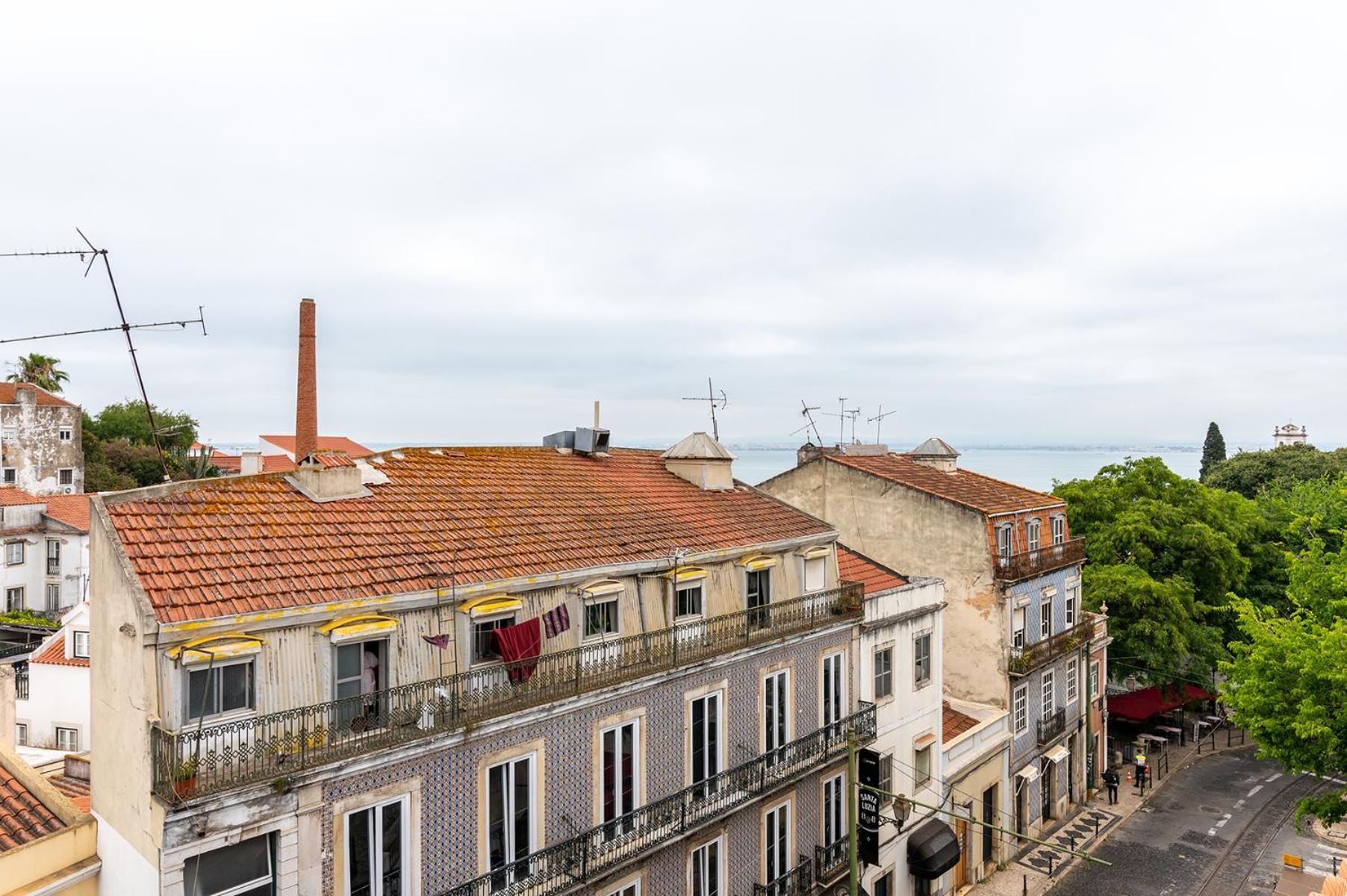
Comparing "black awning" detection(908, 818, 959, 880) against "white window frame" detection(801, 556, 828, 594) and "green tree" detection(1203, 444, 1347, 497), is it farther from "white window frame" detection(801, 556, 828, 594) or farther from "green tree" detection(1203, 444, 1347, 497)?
"green tree" detection(1203, 444, 1347, 497)

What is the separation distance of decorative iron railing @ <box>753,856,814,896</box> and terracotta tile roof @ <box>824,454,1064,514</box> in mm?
15012

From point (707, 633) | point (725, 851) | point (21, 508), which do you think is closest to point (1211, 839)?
point (725, 851)

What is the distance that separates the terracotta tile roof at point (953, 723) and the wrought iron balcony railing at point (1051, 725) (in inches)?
179

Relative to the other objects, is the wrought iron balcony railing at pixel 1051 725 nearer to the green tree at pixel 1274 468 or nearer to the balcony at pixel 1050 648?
the balcony at pixel 1050 648

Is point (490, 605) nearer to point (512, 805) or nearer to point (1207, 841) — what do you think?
point (512, 805)

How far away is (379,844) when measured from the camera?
13.8 m

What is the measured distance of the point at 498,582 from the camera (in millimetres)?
15656

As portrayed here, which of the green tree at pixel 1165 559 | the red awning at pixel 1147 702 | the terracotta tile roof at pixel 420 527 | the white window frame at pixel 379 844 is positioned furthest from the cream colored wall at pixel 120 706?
the red awning at pixel 1147 702

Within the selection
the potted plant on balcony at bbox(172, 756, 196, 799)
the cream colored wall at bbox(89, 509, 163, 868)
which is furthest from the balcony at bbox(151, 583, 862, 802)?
the cream colored wall at bbox(89, 509, 163, 868)

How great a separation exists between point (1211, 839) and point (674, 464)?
26758 millimetres

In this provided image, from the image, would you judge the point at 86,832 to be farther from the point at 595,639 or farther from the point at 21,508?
the point at 21,508

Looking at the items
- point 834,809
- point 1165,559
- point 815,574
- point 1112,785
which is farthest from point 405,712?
point 1165,559

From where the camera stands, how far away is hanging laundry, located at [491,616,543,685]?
15.6 m

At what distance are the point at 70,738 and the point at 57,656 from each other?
2853 millimetres
